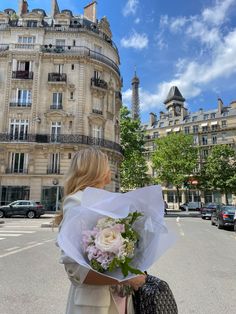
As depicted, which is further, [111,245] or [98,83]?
[98,83]

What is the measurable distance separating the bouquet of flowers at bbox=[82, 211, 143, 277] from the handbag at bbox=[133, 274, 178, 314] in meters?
0.30

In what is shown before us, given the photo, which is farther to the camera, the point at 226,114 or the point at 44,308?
the point at 226,114

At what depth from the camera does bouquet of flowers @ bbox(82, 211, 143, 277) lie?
6.19 feet

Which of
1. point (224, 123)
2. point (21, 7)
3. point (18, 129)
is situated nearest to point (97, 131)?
point (18, 129)

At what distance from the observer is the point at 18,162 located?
3338 centimetres

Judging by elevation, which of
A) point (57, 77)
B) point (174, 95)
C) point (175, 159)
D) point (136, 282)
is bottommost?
point (136, 282)

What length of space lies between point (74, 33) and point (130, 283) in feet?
127

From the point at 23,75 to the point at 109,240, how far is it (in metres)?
36.7

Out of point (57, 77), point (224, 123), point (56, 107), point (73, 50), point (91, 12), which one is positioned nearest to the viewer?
point (56, 107)

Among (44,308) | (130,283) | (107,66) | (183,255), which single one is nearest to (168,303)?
(130,283)

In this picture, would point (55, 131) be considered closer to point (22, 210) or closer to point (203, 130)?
point (22, 210)

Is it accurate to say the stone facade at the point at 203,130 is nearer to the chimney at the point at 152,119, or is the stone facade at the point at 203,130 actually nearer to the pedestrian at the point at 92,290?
the chimney at the point at 152,119

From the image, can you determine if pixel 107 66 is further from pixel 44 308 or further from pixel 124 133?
pixel 44 308

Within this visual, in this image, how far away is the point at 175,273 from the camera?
6664mm
